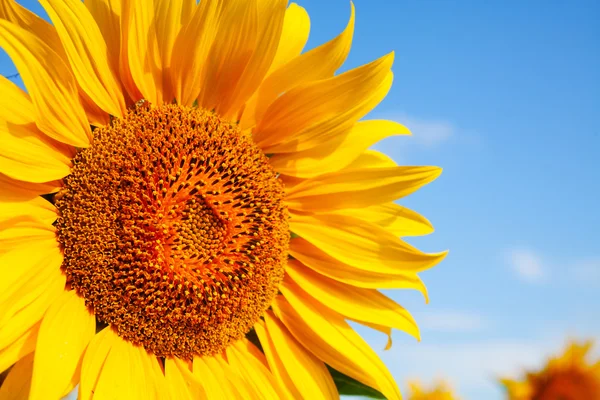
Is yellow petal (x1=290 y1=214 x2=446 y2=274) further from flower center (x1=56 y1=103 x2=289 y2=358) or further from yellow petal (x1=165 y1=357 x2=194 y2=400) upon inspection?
yellow petal (x1=165 y1=357 x2=194 y2=400)

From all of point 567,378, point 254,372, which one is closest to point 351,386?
point 254,372

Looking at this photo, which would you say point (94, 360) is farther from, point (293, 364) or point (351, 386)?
point (351, 386)

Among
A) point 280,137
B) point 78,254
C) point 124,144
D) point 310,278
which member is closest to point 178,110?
point 124,144

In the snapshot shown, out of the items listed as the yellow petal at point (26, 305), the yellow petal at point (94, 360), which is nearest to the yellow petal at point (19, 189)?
the yellow petal at point (26, 305)

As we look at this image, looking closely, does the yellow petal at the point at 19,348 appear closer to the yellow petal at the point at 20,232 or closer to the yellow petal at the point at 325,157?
the yellow petal at the point at 20,232

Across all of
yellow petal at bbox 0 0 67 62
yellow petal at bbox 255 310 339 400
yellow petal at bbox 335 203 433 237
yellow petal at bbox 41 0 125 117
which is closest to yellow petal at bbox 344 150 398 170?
yellow petal at bbox 335 203 433 237

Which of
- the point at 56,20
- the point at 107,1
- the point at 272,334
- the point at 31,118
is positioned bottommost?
the point at 272,334

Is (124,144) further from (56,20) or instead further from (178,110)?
(56,20)
